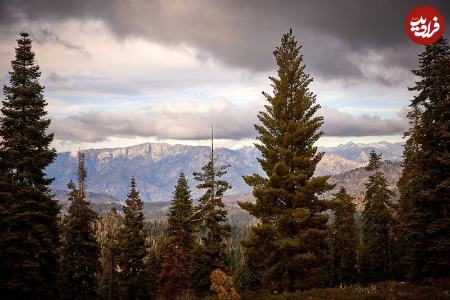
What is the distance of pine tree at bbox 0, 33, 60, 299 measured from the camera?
21.0 metres

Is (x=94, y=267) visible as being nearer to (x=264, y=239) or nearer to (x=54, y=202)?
(x=54, y=202)

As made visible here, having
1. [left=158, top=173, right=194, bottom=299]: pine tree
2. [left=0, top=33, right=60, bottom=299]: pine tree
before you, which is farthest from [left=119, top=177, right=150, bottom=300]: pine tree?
[left=0, top=33, right=60, bottom=299]: pine tree

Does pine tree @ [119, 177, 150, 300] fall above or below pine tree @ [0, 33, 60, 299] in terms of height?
below

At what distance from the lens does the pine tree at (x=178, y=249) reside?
38.4m

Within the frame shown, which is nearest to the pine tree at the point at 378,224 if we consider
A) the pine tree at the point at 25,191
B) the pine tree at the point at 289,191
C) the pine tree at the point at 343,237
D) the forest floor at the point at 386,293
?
the pine tree at the point at 343,237

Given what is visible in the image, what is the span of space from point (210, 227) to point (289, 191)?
1242 cm

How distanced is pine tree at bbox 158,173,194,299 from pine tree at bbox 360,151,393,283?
72.8 ft

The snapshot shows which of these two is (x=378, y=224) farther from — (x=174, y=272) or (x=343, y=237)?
(x=174, y=272)

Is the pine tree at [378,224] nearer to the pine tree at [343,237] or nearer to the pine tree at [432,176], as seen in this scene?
the pine tree at [343,237]

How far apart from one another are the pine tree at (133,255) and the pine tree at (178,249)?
2.36 metres

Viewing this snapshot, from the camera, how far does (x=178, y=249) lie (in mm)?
40188

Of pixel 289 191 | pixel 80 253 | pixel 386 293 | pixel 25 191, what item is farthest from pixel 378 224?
pixel 25 191

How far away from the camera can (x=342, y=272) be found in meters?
49.8

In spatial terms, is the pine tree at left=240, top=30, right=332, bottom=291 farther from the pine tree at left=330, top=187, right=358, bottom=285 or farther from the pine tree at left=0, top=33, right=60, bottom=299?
the pine tree at left=330, top=187, right=358, bottom=285
